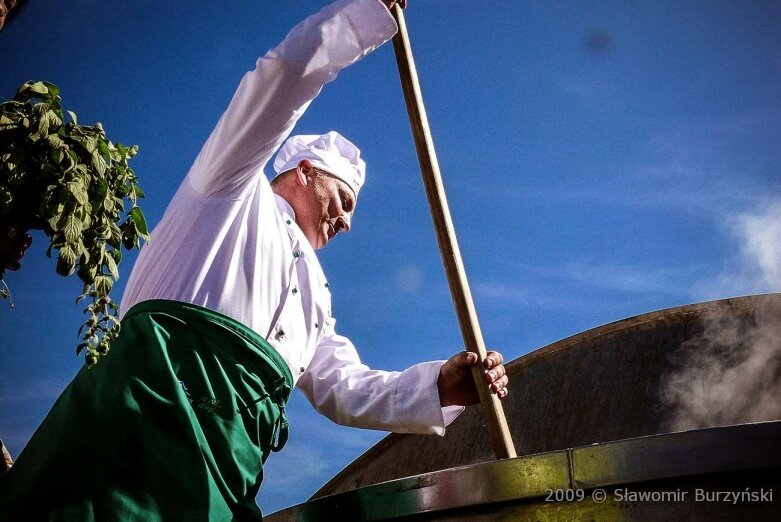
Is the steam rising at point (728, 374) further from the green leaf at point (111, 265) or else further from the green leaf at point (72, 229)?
the green leaf at point (72, 229)

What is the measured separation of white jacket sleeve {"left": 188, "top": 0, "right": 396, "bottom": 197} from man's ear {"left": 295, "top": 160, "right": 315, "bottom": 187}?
0.55 metres

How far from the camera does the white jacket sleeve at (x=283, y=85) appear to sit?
2.40 meters

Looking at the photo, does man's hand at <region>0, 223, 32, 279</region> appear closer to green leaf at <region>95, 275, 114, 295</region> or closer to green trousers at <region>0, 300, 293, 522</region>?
green leaf at <region>95, 275, 114, 295</region>

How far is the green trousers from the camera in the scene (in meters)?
2.12

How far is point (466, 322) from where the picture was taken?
3062mm

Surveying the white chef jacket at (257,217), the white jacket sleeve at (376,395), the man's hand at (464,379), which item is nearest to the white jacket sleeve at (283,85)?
the white chef jacket at (257,217)

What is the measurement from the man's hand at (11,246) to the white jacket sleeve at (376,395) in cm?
126

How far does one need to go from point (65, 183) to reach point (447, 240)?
4.98ft

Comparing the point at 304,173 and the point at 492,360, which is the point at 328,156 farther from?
the point at 492,360

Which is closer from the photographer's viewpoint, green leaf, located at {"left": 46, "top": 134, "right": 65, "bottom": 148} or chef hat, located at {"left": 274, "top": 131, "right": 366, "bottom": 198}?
green leaf, located at {"left": 46, "top": 134, "right": 65, "bottom": 148}

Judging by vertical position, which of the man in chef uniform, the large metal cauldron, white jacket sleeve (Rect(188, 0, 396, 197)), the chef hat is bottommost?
the large metal cauldron

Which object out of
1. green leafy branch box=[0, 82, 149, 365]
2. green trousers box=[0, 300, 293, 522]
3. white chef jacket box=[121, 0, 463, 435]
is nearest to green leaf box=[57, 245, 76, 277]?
green leafy branch box=[0, 82, 149, 365]

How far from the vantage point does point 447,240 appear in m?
3.08

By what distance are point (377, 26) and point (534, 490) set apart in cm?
141
